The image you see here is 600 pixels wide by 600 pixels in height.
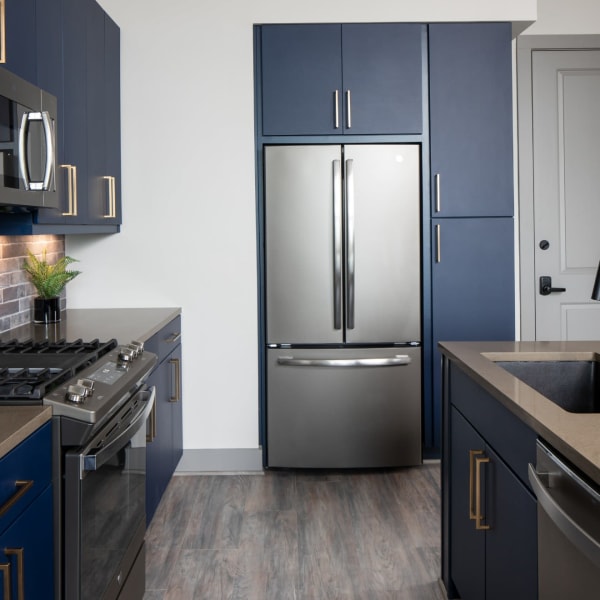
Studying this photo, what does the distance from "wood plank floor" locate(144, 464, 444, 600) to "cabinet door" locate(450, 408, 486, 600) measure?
290mm

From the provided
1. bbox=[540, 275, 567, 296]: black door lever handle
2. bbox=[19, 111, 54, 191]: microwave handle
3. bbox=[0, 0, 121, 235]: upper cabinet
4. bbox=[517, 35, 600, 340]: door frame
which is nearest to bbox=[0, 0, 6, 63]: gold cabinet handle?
bbox=[19, 111, 54, 191]: microwave handle

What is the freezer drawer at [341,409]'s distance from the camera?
3.76 m

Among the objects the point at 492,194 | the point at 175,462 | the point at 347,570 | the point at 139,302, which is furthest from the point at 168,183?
the point at 347,570

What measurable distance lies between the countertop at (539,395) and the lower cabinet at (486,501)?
0.05 meters

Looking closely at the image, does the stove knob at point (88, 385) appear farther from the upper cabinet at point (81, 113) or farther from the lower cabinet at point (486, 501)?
the lower cabinet at point (486, 501)

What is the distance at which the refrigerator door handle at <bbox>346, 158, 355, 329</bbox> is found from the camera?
12.1 feet

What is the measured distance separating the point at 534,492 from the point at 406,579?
1.25m

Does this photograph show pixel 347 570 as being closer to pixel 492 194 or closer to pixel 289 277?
pixel 289 277

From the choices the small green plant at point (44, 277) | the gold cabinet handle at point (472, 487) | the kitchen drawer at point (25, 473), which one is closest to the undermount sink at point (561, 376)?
the gold cabinet handle at point (472, 487)

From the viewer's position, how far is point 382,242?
3.75 metres

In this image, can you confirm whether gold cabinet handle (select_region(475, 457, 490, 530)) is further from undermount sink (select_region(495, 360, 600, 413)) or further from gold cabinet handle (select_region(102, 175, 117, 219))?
gold cabinet handle (select_region(102, 175, 117, 219))

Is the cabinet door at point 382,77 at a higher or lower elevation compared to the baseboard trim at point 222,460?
higher

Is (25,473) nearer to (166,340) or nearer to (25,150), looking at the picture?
(25,150)

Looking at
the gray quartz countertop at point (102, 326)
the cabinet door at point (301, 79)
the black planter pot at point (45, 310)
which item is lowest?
the gray quartz countertop at point (102, 326)
